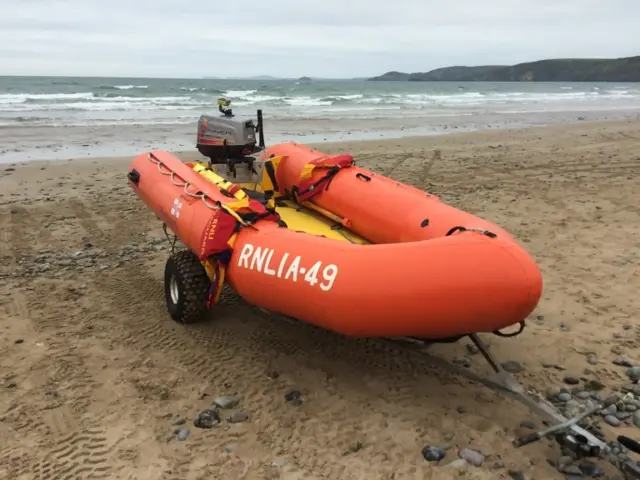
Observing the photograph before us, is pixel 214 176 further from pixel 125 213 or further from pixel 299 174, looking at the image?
pixel 125 213

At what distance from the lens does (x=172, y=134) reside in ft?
54.9

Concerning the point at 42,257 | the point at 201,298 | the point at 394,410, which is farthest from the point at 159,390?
the point at 42,257

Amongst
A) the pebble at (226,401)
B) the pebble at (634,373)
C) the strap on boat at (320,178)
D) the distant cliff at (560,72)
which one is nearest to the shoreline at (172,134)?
the strap on boat at (320,178)

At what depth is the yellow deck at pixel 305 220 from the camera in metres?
4.38

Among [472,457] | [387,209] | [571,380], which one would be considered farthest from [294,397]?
[571,380]

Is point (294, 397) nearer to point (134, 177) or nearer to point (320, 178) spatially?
point (320, 178)

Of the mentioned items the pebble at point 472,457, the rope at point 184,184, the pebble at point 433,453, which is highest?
the rope at point 184,184

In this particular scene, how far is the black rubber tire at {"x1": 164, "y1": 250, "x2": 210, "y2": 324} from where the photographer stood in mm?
4105

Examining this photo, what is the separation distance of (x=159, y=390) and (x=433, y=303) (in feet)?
6.01

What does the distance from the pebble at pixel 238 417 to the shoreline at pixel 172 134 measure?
10.5 metres

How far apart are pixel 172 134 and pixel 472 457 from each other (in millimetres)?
15487

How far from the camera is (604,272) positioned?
514 centimetres

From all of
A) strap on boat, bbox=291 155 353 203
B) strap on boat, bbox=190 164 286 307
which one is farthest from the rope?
strap on boat, bbox=291 155 353 203

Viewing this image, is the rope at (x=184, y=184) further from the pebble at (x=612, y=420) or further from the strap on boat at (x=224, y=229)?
the pebble at (x=612, y=420)
